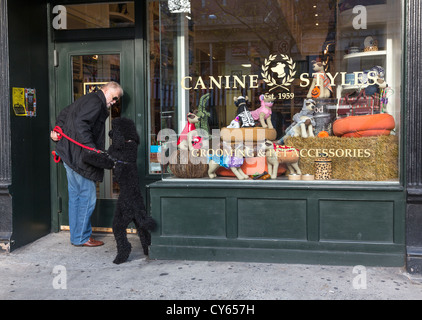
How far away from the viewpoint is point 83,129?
520 cm

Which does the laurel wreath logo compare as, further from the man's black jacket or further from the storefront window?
the man's black jacket

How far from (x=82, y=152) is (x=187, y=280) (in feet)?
6.88

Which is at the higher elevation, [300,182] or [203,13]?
[203,13]

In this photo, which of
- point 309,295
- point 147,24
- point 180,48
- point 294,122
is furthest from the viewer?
point 147,24

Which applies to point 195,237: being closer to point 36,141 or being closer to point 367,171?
point 367,171

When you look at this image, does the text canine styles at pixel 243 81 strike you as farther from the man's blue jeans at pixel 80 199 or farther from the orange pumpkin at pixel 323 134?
the man's blue jeans at pixel 80 199

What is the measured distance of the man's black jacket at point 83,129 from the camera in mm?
5238

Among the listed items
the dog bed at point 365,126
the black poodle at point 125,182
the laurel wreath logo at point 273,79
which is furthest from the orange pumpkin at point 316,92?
the black poodle at point 125,182


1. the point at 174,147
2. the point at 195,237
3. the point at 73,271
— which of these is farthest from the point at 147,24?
the point at 73,271

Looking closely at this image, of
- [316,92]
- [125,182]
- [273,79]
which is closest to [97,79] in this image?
[125,182]

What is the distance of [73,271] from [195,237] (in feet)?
4.41

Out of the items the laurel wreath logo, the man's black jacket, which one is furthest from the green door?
the laurel wreath logo

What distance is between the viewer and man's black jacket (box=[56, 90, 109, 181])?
524cm

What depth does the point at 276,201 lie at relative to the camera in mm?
4812
